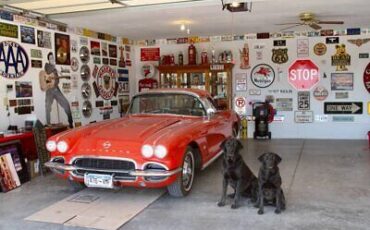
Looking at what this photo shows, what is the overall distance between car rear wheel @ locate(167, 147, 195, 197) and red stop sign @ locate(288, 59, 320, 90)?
4.78 m

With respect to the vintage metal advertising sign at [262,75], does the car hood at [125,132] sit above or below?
below

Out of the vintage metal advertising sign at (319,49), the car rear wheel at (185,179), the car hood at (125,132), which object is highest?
the vintage metal advertising sign at (319,49)

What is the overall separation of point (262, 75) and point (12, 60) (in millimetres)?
5224

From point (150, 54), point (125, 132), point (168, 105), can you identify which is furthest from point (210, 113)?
point (150, 54)

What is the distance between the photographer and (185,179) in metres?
4.30

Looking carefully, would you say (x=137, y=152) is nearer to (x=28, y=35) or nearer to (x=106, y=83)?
(x=28, y=35)

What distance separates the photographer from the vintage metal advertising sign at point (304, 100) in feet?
27.6

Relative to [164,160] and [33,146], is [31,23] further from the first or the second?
[164,160]

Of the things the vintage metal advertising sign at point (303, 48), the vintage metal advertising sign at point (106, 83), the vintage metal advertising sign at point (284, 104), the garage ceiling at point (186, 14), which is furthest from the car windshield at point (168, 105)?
the vintage metal advertising sign at point (303, 48)

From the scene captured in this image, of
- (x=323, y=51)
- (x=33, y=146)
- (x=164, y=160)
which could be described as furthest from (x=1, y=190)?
(x=323, y=51)

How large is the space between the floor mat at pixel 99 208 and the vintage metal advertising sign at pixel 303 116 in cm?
493

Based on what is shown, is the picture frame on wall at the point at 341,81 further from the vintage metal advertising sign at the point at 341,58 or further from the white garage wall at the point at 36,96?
the white garage wall at the point at 36,96

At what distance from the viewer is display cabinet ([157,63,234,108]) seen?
8586mm

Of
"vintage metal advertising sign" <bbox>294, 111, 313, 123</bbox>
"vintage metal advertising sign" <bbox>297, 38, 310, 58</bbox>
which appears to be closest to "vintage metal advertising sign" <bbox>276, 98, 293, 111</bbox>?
"vintage metal advertising sign" <bbox>294, 111, 313, 123</bbox>
